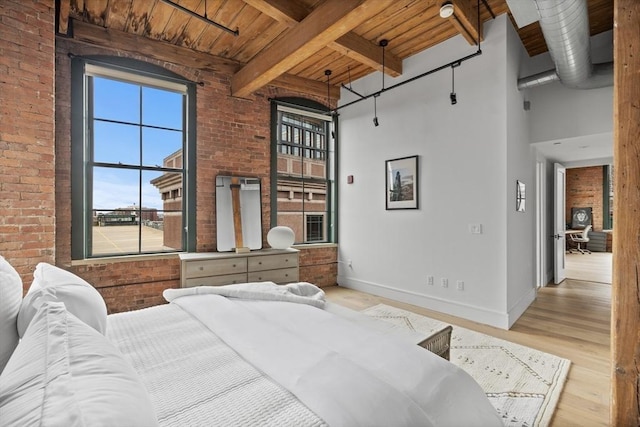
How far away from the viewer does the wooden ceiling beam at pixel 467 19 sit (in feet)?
9.86

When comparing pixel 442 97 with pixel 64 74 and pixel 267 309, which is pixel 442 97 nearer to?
pixel 267 309

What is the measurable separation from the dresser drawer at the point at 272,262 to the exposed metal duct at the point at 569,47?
3.51 metres

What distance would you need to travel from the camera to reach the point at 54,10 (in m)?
2.94

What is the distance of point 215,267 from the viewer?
3.77 metres

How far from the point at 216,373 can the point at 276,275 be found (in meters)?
3.07

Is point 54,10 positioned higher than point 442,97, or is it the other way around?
point 54,10

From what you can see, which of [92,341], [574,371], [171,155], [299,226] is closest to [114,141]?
[171,155]

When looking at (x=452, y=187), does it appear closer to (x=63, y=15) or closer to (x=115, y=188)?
(x=115, y=188)

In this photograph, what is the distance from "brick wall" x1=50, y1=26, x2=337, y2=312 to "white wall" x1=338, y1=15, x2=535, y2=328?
1.16 m

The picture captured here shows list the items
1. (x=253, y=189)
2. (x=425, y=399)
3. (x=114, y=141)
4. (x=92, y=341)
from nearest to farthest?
(x=92, y=341) < (x=425, y=399) < (x=114, y=141) < (x=253, y=189)

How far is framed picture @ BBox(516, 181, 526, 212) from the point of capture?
3.66 m

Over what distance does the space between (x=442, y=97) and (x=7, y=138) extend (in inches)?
176

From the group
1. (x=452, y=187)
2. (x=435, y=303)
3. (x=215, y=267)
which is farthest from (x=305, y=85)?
(x=435, y=303)

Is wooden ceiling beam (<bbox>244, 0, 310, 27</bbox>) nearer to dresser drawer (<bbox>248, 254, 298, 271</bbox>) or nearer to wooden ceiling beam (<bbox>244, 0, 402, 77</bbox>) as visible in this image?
wooden ceiling beam (<bbox>244, 0, 402, 77</bbox>)
